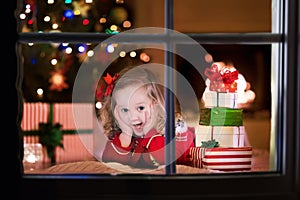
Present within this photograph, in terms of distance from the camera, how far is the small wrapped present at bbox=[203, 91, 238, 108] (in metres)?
1.29

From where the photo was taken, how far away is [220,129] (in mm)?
1290

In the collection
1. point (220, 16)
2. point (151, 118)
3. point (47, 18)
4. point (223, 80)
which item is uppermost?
point (220, 16)

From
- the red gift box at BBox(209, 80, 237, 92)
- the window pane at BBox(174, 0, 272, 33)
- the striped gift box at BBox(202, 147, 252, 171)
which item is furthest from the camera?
the window pane at BBox(174, 0, 272, 33)

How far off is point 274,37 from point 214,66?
11.4 inches

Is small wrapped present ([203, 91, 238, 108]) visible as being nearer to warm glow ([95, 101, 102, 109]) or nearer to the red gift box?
the red gift box

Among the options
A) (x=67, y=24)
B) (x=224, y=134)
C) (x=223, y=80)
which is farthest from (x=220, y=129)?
(x=67, y=24)

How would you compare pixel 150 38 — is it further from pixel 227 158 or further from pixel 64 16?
pixel 64 16

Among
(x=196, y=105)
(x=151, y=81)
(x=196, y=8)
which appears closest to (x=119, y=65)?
(x=151, y=81)

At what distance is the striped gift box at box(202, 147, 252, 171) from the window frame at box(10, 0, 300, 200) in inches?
4.7

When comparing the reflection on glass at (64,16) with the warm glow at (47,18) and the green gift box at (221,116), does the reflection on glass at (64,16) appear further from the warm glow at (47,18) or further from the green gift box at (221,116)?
the green gift box at (221,116)

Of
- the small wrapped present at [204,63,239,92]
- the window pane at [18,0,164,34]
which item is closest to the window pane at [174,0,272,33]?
the window pane at [18,0,164,34]

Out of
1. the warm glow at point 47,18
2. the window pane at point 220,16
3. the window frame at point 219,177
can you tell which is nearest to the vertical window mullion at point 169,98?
the window frame at point 219,177

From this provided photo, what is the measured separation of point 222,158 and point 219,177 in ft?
0.58

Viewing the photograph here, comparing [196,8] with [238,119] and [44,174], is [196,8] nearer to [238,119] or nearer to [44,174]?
[238,119]
